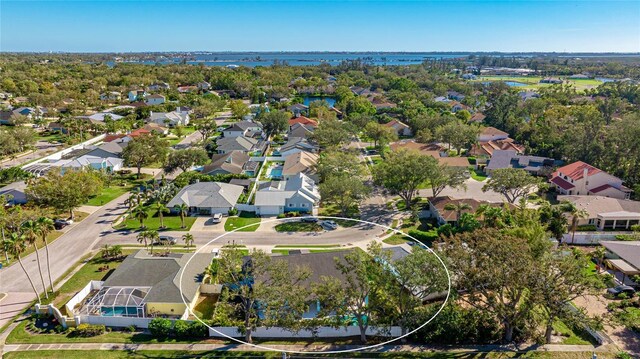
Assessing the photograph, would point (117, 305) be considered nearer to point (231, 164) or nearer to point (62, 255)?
point (62, 255)

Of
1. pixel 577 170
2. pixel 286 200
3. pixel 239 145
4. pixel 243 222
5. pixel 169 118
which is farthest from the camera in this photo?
pixel 169 118

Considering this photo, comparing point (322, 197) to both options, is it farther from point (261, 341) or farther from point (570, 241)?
point (570, 241)

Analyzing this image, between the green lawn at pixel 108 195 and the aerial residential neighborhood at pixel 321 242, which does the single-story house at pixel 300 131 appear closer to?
the aerial residential neighborhood at pixel 321 242

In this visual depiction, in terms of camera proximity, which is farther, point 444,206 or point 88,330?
point 444,206

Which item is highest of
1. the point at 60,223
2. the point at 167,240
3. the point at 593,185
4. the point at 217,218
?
the point at 593,185

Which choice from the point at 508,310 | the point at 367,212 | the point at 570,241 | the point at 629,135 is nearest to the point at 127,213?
the point at 367,212

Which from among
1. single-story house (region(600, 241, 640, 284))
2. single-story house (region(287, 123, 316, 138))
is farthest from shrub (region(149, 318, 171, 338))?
single-story house (region(287, 123, 316, 138))

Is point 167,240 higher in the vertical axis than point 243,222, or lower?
higher

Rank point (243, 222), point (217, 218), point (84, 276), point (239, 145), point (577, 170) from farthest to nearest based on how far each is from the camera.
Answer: point (239, 145) < point (577, 170) < point (217, 218) < point (243, 222) < point (84, 276)

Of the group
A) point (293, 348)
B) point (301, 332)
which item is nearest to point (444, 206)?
point (301, 332)
